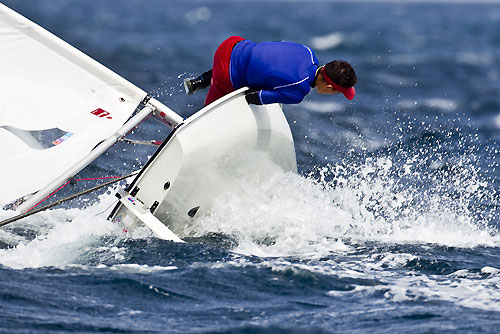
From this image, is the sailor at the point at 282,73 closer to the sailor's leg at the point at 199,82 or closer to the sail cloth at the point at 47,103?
the sailor's leg at the point at 199,82

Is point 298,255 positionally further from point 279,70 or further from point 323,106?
point 323,106

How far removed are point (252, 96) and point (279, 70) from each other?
0.87 feet

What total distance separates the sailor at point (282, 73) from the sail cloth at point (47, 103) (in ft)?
3.35

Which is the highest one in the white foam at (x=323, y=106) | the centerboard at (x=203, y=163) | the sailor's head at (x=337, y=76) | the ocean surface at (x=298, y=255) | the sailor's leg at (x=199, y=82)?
the white foam at (x=323, y=106)

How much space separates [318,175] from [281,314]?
4.19 metres

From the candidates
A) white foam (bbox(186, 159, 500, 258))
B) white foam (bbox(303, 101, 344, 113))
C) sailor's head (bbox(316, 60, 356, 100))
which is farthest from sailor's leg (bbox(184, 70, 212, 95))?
white foam (bbox(303, 101, 344, 113))

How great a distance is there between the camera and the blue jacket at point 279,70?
17.6ft

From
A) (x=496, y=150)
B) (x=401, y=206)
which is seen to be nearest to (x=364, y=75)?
(x=496, y=150)

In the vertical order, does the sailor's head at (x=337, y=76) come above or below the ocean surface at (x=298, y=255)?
above

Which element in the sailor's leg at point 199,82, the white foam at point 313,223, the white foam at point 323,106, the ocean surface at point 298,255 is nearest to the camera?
the ocean surface at point 298,255

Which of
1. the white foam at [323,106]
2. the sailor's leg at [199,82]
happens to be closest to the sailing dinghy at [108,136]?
the sailor's leg at [199,82]

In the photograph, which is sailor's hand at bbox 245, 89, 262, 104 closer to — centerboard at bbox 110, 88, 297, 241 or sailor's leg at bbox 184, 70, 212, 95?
centerboard at bbox 110, 88, 297, 241

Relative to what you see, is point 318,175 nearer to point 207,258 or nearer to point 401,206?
point 401,206

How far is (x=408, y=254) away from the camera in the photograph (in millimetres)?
5359
